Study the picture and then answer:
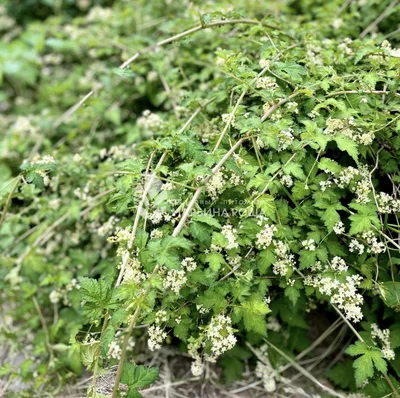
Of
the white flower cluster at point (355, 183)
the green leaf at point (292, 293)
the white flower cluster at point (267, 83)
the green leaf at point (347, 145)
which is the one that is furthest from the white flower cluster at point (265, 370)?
the white flower cluster at point (267, 83)

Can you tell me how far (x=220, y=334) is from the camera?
52.2 inches

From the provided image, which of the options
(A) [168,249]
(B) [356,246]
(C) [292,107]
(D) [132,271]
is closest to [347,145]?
(C) [292,107]

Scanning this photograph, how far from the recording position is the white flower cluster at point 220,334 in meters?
1.30

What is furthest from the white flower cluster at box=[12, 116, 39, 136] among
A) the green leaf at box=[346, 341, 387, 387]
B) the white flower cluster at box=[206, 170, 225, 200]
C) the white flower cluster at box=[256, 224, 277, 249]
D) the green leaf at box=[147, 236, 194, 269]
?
the green leaf at box=[346, 341, 387, 387]

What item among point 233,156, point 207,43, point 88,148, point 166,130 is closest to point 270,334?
point 233,156

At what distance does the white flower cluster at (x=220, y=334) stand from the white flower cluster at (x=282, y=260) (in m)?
0.24

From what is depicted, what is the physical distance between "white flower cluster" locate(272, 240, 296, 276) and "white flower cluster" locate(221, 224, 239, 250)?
0.47ft

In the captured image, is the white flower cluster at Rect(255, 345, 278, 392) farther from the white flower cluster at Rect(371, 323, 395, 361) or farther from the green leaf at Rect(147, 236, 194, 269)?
the green leaf at Rect(147, 236, 194, 269)

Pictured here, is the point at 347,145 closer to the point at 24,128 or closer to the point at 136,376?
the point at 136,376

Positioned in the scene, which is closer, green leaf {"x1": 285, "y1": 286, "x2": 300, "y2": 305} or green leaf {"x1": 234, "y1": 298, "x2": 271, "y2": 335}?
green leaf {"x1": 234, "y1": 298, "x2": 271, "y2": 335}

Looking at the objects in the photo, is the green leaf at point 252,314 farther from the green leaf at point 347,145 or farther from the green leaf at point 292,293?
the green leaf at point 347,145

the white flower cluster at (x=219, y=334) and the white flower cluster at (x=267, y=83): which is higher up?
the white flower cluster at (x=267, y=83)

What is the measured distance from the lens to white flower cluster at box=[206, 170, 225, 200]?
4.76 feet

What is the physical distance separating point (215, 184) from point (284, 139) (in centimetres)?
29
